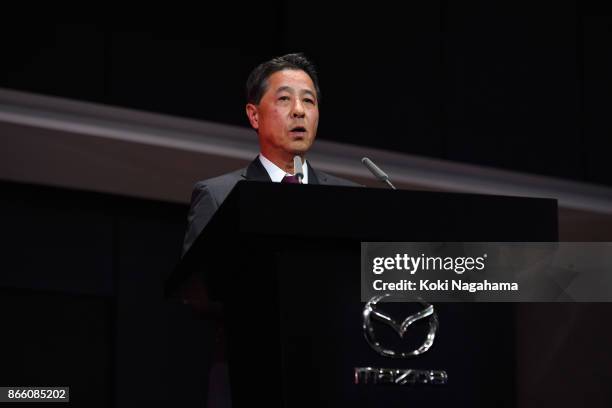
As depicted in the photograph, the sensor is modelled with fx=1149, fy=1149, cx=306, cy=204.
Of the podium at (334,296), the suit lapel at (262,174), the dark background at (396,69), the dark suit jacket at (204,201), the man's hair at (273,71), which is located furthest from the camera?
the dark background at (396,69)

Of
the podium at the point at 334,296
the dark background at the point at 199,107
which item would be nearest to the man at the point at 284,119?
the podium at the point at 334,296

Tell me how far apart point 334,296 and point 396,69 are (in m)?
3.28

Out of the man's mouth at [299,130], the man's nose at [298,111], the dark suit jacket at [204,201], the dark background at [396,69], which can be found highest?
the dark background at [396,69]

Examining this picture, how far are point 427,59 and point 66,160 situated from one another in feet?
5.28

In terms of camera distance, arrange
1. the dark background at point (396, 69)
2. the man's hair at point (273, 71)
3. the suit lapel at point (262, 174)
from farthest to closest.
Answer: the dark background at point (396, 69), the man's hair at point (273, 71), the suit lapel at point (262, 174)

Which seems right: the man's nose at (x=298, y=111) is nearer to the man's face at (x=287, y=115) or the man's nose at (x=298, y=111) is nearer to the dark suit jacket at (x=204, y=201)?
the man's face at (x=287, y=115)

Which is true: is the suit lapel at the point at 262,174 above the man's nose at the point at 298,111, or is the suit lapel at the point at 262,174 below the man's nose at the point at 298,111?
below

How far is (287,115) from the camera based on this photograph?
2.44 meters

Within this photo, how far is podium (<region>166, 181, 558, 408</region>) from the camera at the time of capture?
1.69 metres

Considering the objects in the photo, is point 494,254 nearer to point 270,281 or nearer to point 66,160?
point 270,281

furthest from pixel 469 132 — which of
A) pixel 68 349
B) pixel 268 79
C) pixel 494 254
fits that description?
pixel 494 254

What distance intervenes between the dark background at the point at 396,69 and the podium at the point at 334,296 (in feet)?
8.73

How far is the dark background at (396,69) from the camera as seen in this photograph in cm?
433

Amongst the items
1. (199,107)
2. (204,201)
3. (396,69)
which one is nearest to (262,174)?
(204,201)
